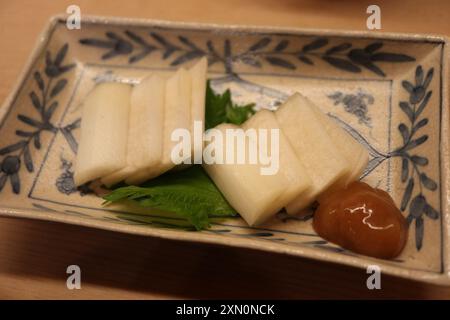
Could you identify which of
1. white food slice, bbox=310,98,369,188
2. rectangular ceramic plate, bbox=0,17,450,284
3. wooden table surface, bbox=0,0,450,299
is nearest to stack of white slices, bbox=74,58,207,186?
rectangular ceramic plate, bbox=0,17,450,284

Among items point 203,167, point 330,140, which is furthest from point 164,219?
point 330,140

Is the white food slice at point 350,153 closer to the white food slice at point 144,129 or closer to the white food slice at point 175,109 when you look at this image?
the white food slice at point 175,109

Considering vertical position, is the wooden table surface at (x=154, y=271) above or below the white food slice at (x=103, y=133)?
below

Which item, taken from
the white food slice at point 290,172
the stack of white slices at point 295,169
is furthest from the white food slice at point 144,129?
the white food slice at point 290,172

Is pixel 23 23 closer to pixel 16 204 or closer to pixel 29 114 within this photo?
pixel 29 114

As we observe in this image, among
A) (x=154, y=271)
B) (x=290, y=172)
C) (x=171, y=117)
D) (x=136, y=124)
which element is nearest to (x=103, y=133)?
(x=136, y=124)

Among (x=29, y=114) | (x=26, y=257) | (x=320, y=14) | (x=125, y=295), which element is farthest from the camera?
(x=320, y=14)
